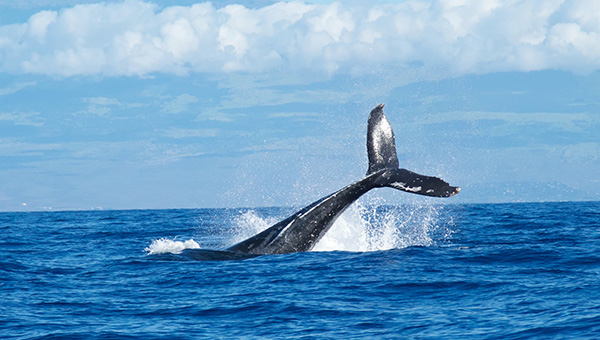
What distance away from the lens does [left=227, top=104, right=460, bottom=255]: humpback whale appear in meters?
15.7

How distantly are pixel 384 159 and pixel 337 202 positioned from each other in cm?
143

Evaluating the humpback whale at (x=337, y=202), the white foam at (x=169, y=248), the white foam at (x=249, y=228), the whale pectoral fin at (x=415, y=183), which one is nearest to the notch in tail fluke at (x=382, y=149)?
the humpback whale at (x=337, y=202)

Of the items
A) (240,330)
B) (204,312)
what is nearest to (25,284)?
(204,312)

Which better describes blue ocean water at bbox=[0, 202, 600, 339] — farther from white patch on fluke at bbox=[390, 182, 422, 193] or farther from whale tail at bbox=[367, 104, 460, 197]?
whale tail at bbox=[367, 104, 460, 197]

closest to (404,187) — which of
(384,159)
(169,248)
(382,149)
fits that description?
(384,159)

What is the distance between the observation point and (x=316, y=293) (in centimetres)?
1162

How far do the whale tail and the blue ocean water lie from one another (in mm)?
1615

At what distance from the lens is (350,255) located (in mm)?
16031

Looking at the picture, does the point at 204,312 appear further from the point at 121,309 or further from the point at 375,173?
the point at 375,173

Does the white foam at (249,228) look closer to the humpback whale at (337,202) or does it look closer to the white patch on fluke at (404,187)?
the humpback whale at (337,202)

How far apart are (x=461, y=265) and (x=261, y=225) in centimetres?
1341

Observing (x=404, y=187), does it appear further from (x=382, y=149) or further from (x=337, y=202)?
(x=337, y=202)

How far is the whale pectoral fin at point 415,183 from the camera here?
1420cm

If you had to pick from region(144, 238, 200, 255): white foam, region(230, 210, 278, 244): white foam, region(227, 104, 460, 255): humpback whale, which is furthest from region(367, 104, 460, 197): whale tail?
region(230, 210, 278, 244): white foam
